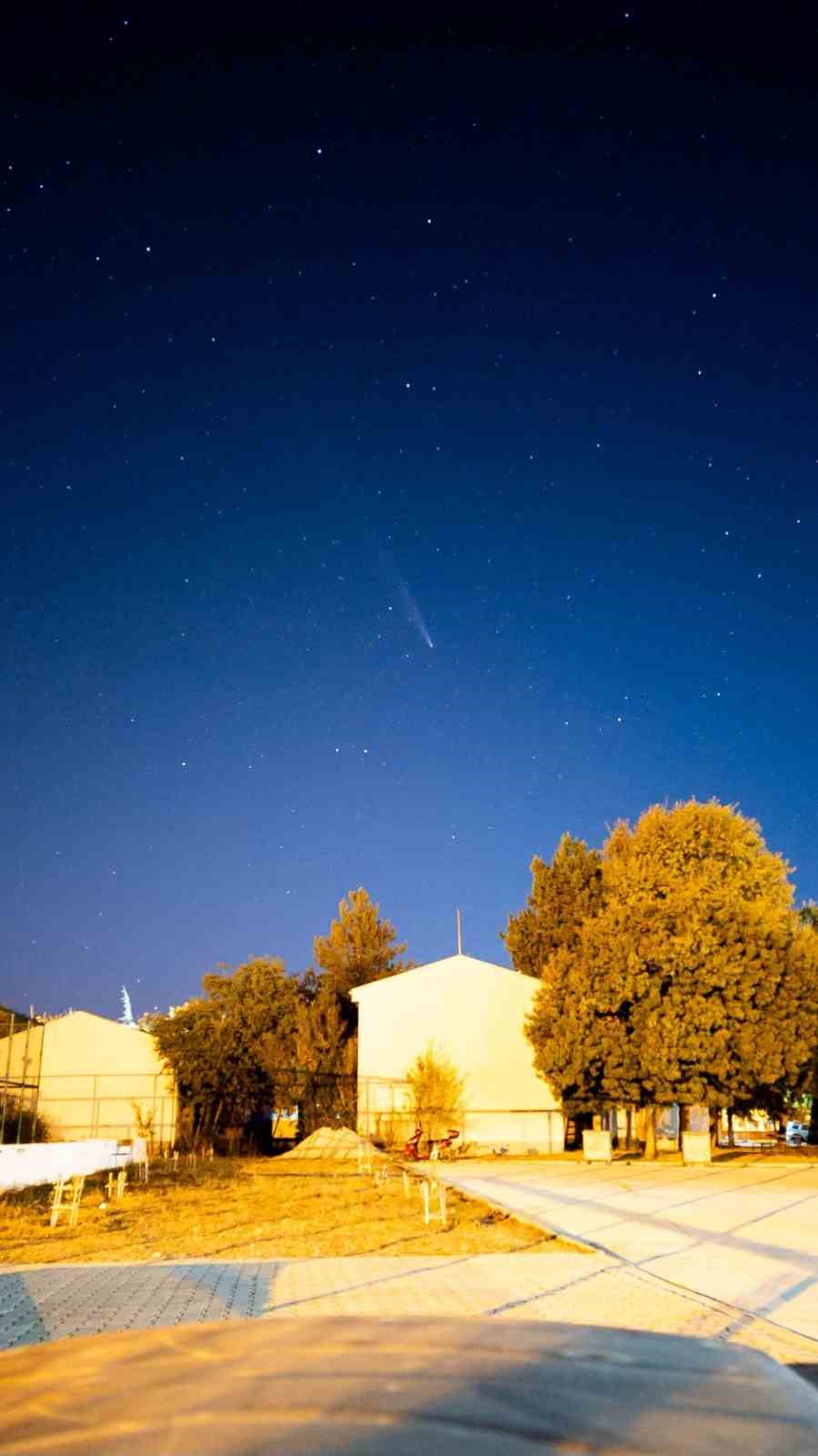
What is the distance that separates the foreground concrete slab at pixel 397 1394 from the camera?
1235 millimetres

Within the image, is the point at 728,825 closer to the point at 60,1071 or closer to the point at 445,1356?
the point at 60,1071

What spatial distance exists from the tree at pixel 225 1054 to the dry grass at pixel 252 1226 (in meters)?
16.9

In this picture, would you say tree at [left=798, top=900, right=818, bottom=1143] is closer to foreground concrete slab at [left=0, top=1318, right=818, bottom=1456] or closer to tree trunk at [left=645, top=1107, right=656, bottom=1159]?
tree trunk at [left=645, top=1107, right=656, bottom=1159]

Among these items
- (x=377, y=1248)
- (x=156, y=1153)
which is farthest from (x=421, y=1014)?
(x=377, y=1248)

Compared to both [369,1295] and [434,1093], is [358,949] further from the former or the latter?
[369,1295]

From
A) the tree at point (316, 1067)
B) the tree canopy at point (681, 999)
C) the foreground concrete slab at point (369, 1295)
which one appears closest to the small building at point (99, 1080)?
the tree at point (316, 1067)

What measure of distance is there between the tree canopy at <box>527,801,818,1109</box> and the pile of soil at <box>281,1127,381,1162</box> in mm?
5926

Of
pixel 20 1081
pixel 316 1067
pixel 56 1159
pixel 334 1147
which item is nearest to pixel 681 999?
pixel 334 1147

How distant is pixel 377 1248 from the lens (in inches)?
536

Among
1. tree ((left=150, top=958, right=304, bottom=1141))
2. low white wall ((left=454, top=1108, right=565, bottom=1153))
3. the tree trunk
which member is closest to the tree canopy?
the tree trunk

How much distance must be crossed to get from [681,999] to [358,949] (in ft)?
88.6

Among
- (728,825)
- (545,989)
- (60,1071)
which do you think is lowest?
(60,1071)

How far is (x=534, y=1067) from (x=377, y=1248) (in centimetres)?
2425

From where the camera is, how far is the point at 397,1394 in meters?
1.35
